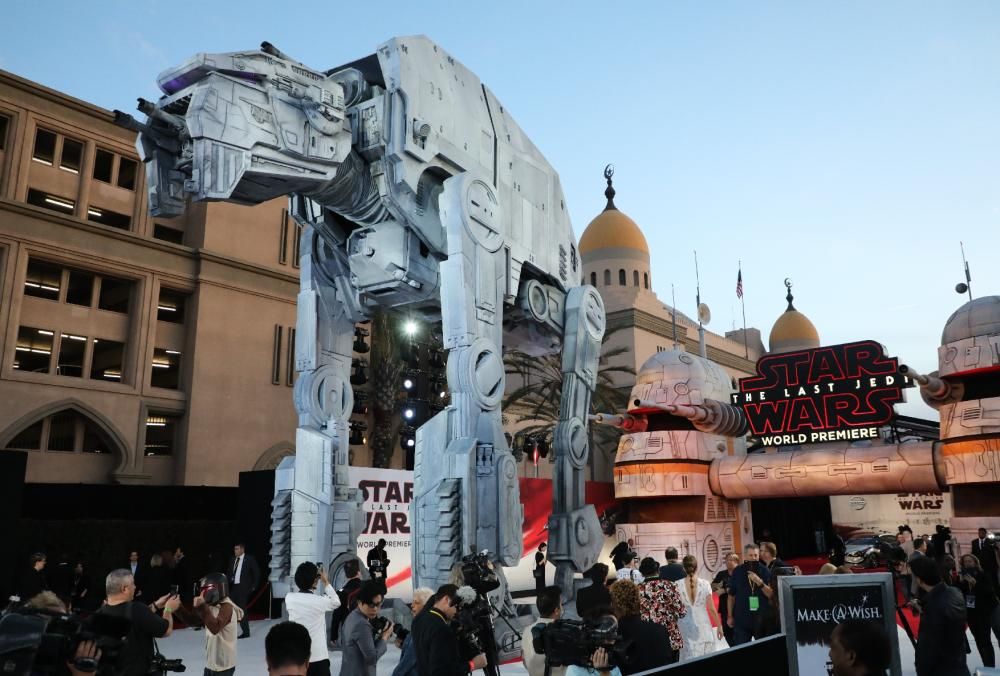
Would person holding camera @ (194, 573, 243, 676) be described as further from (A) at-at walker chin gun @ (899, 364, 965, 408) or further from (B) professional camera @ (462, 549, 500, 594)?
(A) at-at walker chin gun @ (899, 364, 965, 408)

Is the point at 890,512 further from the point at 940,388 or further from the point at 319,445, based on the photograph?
the point at 319,445

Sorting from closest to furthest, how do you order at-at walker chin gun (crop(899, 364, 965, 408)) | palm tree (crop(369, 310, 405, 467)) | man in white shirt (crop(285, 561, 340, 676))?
man in white shirt (crop(285, 561, 340, 676)) < at-at walker chin gun (crop(899, 364, 965, 408)) < palm tree (crop(369, 310, 405, 467))

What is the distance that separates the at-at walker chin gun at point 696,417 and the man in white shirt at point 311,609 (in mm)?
14571

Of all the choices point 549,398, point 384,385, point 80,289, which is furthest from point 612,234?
point 80,289

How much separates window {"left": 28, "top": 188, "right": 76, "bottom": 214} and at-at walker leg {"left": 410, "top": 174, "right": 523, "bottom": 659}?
2317cm

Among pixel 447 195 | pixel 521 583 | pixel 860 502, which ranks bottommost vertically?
pixel 521 583

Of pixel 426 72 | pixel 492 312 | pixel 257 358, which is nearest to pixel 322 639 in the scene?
pixel 492 312

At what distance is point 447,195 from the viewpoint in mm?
8883

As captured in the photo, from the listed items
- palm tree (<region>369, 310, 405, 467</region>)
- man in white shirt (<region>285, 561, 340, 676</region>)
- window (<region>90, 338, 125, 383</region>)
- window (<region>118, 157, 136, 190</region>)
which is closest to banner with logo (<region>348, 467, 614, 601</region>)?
man in white shirt (<region>285, 561, 340, 676</region>)

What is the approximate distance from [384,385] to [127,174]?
13.3 metres

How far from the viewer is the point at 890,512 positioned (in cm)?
3409

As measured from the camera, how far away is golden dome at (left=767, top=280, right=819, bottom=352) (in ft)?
164

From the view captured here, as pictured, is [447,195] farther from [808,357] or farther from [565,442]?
[808,357]

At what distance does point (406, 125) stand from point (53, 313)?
903 inches
